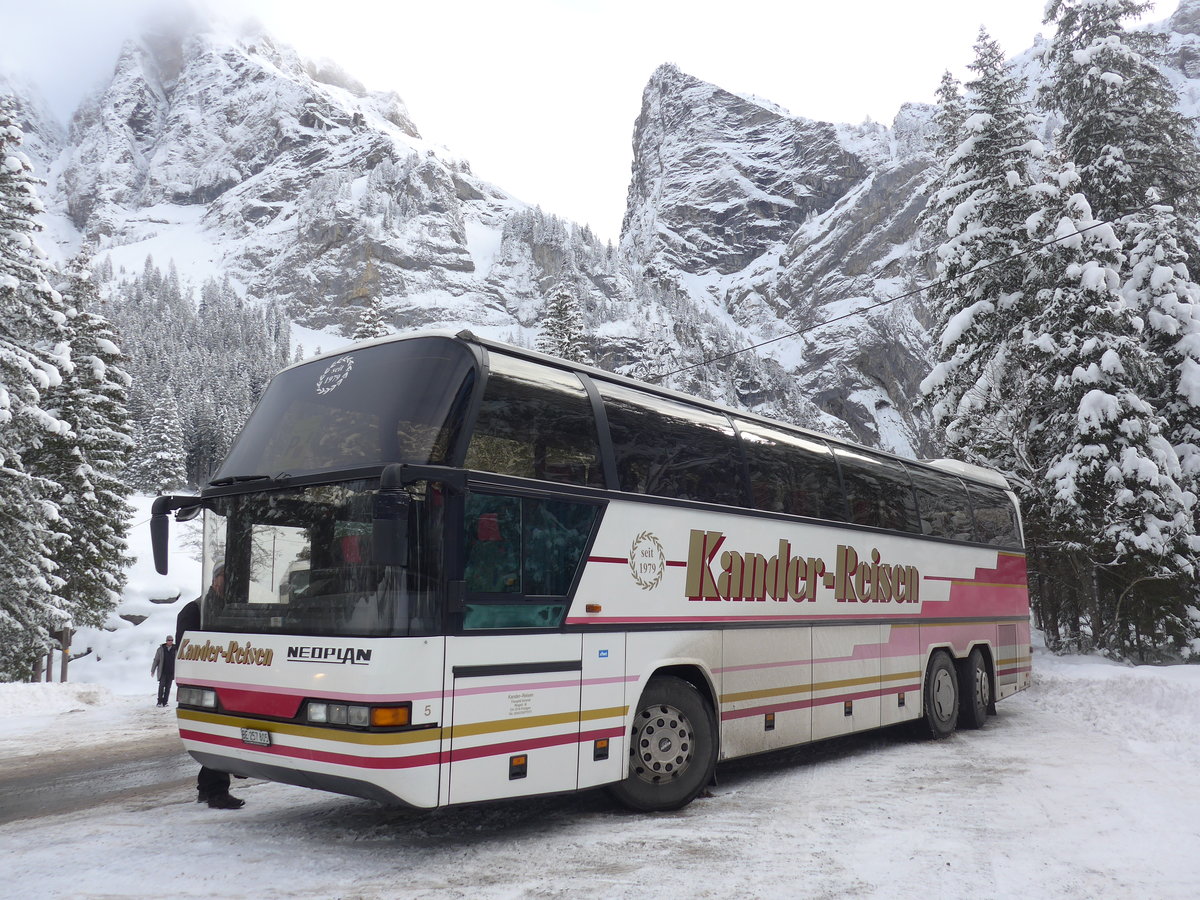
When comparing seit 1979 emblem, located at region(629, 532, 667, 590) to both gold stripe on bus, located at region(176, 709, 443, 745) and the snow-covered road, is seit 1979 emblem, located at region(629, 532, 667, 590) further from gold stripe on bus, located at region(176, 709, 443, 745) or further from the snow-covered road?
gold stripe on bus, located at region(176, 709, 443, 745)

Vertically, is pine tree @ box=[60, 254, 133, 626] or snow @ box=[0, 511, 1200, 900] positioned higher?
pine tree @ box=[60, 254, 133, 626]

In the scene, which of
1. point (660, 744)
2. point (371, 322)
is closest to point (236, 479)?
point (660, 744)

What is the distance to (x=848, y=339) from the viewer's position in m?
178

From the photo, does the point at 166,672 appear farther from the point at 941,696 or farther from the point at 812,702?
the point at 941,696

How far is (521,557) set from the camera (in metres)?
5.98

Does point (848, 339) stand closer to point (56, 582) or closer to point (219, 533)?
point (56, 582)

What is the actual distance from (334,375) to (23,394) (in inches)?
683

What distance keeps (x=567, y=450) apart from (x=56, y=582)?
22.2 m

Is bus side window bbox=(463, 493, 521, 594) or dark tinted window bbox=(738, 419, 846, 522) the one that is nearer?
bus side window bbox=(463, 493, 521, 594)

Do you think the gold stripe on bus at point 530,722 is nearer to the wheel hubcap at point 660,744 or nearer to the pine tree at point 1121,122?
the wheel hubcap at point 660,744

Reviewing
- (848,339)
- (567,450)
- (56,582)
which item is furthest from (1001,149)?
(848,339)

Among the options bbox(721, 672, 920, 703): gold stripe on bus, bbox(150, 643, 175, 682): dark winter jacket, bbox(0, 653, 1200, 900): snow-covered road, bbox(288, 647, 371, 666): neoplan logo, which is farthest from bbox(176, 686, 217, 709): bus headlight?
bbox(150, 643, 175, 682): dark winter jacket

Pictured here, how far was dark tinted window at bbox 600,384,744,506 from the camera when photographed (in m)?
7.05

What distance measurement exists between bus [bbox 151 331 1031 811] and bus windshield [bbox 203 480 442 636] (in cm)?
2
